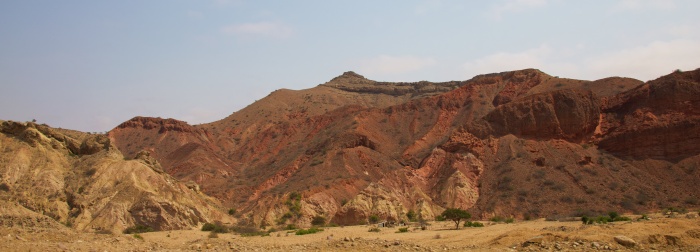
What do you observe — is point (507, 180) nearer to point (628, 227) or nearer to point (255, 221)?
point (255, 221)

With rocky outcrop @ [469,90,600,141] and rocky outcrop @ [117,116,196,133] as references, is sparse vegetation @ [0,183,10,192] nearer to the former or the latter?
rocky outcrop @ [469,90,600,141]

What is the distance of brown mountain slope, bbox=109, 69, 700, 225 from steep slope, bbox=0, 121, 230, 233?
9.33 meters

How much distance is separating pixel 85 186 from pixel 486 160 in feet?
115

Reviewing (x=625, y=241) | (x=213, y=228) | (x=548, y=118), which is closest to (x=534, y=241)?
(x=625, y=241)

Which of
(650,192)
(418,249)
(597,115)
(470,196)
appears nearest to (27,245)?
(418,249)

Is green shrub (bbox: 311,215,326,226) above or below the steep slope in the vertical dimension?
below

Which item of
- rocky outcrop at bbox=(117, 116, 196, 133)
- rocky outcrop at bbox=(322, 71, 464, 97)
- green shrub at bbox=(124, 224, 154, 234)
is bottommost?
green shrub at bbox=(124, 224, 154, 234)

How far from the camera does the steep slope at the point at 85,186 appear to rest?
39031 millimetres

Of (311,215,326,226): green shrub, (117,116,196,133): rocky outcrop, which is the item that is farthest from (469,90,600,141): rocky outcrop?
(117,116,196,133): rocky outcrop

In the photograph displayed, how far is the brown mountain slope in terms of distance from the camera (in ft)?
168

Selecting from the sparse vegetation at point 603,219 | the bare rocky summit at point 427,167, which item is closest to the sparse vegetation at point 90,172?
the bare rocky summit at point 427,167

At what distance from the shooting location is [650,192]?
50.2 m

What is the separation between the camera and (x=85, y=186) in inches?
1662

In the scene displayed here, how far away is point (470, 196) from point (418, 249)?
32.2 m
